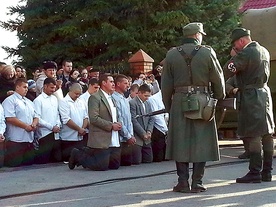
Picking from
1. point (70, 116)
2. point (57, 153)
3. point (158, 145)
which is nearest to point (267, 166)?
point (158, 145)

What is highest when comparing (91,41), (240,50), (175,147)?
(91,41)

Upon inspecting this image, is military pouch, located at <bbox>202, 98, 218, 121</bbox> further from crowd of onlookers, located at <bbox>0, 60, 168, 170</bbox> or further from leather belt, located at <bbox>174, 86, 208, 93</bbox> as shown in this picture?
crowd of onlookers, located at <bbox>0, 60, 168, 170</bbox>

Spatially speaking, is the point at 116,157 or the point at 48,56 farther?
the point at 48,56

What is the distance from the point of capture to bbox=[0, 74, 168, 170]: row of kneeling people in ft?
35.3

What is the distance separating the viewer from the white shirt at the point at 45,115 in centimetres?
1166

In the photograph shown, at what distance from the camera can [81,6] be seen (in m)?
20.8

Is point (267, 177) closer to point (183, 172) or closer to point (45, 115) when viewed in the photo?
point (183, 172)

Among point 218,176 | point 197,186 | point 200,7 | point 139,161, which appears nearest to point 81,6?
point 200,7

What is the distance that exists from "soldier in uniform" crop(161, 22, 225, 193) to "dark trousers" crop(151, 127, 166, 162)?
4.28m

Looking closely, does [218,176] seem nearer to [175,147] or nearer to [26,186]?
[175,147]

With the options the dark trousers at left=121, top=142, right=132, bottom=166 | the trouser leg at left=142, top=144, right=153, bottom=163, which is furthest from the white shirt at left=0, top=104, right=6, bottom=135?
the trouser leg at left=142, top=144, right=153, bottom=163

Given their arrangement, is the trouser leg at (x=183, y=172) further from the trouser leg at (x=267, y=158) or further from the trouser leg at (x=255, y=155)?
the trouser leg at (x=267, y=158)

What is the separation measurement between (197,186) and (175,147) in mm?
528

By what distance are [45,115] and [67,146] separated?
697mm
